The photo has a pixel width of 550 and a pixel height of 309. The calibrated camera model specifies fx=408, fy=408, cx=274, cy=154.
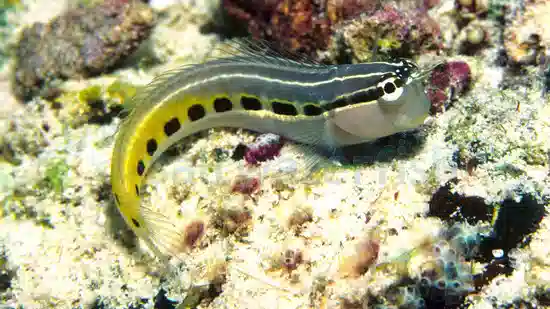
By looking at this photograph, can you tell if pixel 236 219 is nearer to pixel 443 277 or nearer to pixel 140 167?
pixel 140 167

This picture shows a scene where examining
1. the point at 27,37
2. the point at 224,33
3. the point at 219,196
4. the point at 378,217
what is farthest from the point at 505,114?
the point at 27,37

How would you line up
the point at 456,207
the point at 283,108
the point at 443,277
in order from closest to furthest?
the point at 443,277
the point at 456,207
the point at 283,108

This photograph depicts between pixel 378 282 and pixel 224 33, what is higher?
pixel 224 33

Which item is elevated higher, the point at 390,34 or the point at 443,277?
the point at 390,34

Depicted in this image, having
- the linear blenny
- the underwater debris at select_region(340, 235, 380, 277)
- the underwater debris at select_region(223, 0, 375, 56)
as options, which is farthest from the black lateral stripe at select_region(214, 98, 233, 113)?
the underwater debris at select_region(340, 235, 380, 277)

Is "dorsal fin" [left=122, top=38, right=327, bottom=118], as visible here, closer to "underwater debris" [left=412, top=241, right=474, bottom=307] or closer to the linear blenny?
the linear blenny

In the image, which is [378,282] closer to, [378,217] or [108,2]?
[378,217]

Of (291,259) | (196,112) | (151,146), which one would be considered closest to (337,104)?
(291,259)
